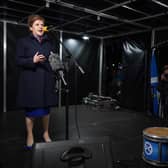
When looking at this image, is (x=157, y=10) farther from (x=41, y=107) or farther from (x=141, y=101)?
(x=41, y=107)

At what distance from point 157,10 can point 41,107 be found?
2.68m

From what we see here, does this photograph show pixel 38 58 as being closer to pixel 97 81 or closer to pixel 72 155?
pixel 72 155

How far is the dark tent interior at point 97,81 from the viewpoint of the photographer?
6.07 feet

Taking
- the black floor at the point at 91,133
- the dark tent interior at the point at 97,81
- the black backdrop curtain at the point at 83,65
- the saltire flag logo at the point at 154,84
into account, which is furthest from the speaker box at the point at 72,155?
the black backdrop curtain at the point at 83,65

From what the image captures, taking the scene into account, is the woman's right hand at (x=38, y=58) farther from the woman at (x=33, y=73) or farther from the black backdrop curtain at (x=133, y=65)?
the black backdrop curtain at (x=133, y=65)

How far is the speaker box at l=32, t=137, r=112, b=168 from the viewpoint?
1003 mm

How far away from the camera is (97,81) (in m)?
5.77

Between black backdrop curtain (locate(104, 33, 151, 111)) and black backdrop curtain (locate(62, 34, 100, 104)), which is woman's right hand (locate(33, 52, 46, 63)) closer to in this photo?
black backdrop curtain (locate(62, 34, 100, 104))

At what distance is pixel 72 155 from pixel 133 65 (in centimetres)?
419

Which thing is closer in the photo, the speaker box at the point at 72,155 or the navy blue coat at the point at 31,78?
the speaker box at the point at 72,155

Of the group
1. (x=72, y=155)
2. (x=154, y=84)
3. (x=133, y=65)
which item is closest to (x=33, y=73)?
(x=72, y=155)

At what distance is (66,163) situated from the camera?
101 cm

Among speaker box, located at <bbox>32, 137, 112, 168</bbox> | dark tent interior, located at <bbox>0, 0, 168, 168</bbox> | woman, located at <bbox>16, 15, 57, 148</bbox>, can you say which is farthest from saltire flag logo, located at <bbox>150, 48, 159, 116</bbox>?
speaker box, located at <bbox>32, 137, 112, 168</bbox>

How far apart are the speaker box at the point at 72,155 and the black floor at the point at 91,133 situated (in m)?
0.14
